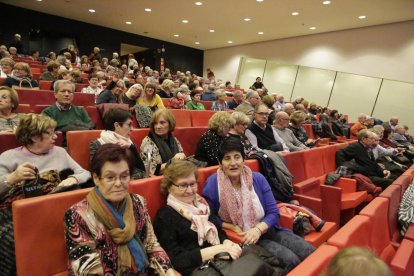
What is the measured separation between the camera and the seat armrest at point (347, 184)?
9.21 ft

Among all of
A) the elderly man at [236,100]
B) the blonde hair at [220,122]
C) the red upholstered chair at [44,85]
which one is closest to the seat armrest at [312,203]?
the blonde hair at [220,122]

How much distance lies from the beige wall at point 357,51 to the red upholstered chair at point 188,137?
25.7 ft

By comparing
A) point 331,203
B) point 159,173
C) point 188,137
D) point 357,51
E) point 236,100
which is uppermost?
point 357,51

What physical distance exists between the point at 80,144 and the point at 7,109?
560 mm

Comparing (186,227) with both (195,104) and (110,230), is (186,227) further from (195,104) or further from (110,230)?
(195,104)

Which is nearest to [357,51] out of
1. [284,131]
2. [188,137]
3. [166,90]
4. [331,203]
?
[166,90]

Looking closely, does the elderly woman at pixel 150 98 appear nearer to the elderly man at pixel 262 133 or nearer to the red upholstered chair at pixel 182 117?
the red upholstered chair at pixel 182 117

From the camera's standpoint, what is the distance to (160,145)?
2.16 metres

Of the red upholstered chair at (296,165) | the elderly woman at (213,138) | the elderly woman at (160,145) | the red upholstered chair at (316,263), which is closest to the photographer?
the red upholstered chair at (316,263)

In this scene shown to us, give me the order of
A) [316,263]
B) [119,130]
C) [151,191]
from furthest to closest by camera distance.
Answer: [119,130] < [151,191] < [316,263]

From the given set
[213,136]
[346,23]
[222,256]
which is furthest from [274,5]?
Answer: [222,256]

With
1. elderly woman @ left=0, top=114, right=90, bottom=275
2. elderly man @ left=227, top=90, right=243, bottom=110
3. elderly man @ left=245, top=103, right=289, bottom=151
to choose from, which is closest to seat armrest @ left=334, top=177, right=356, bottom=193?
elderly man @ left=245, top=103, right=289, bottom=151

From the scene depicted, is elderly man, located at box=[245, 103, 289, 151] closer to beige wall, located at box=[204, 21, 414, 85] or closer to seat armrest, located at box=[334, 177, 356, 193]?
seat armrest, located at box=[334, 177, 356, 193]

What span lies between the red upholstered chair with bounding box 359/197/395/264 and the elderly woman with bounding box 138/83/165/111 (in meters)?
2.51
